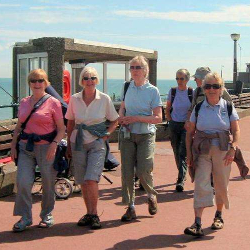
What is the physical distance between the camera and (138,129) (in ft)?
21.8

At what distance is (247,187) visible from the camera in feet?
28.8

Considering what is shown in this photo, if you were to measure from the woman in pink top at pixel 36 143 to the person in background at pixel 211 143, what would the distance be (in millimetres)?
1466

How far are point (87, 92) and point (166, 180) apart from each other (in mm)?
3348

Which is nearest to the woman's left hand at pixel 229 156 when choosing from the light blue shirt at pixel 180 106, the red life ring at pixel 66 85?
the light blue shirt at pixel 180 106

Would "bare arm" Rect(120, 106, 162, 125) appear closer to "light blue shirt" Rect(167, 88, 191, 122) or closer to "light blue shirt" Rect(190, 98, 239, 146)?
"light blue shirt" Rect(190, 98, 239, 146)

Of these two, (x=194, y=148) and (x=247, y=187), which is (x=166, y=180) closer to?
(x=247, y=187)

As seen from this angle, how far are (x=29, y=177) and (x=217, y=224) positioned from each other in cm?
208

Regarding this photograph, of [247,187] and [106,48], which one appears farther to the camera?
[106,48]

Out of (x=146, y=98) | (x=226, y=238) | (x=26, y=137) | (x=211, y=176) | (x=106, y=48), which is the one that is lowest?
(x=226, y=238)

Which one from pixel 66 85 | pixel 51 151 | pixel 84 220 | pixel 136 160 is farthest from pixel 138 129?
pixel 66 85

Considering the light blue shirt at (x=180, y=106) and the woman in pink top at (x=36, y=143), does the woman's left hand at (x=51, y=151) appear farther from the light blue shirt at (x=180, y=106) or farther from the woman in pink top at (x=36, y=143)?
the light blue shirt at (x=180, y=106)

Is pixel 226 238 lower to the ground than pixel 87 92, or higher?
lower

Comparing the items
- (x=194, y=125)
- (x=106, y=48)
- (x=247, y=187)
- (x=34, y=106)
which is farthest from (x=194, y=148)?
(x=106, y=48)

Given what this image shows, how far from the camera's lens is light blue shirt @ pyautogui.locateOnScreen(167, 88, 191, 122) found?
862 centimetres
